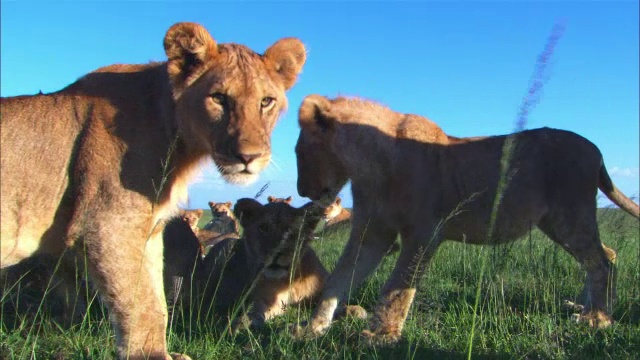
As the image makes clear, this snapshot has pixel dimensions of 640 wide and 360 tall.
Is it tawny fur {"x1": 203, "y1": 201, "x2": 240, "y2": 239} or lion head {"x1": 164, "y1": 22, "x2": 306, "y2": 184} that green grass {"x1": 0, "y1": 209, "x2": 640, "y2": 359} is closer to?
lion head {"x1": 164, "y1": 22, "x2": 306, "y2": 184}

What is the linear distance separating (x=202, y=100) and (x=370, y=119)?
228 cm

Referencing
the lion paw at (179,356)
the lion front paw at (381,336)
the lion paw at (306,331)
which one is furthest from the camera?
the lion paw at (306,331)

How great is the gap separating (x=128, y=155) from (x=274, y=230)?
2618 millimetres

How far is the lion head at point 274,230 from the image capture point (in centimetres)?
566

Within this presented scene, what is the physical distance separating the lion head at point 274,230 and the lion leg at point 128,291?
2038 millimetres

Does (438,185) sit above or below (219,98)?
below

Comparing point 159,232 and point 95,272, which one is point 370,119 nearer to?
point 159,232

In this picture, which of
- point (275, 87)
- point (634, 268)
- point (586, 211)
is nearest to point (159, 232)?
point (275, 87)

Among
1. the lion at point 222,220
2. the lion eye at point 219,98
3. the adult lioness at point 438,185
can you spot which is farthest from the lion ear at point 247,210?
the lion at point 222,220

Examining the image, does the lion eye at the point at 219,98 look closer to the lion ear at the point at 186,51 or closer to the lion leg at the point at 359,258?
the lion ear at the point at 186,51

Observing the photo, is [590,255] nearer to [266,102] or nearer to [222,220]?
[266,102]

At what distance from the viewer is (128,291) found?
3.42m

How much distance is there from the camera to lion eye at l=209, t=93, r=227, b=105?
11.4ft

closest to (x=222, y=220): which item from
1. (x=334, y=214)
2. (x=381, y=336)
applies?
(x=334, y=214)
